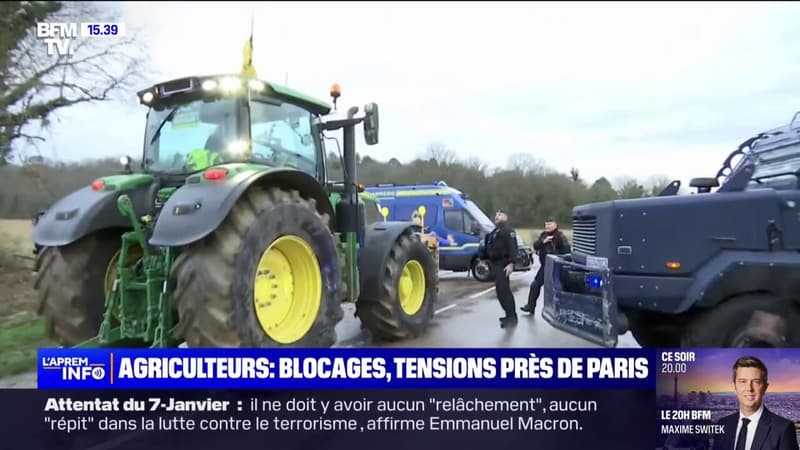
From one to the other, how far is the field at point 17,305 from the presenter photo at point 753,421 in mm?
2574

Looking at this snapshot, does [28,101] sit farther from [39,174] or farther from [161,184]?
[161,184]

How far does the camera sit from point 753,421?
1.85 m

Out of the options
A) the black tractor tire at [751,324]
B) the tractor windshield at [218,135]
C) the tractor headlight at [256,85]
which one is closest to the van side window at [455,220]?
the tractor windshield at [218,135]

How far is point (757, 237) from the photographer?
1911 mm

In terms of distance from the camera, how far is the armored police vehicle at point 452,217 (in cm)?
245

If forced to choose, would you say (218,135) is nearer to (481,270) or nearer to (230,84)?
(230,84)

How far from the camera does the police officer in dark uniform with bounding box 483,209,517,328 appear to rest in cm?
232

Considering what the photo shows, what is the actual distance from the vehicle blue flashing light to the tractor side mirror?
109cm

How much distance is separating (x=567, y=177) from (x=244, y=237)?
1300 mm

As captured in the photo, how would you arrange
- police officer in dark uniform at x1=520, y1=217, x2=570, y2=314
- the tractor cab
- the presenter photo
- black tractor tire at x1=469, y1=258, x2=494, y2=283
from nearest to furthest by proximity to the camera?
the presenter photo → police officer in dark uniform at x1=520, y1=217, x2=570, y2=314 → the tractor cab → black tractor tire at x1=469, y1=258, x2=494, y2=283

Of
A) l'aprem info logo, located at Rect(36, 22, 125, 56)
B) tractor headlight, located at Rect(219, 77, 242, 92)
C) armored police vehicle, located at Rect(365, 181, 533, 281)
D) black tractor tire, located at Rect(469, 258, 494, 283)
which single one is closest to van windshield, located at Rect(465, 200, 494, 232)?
armored police vehicle, located at Rect(365, 181, 533, 281)

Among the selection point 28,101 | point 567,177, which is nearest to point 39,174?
point 28,101

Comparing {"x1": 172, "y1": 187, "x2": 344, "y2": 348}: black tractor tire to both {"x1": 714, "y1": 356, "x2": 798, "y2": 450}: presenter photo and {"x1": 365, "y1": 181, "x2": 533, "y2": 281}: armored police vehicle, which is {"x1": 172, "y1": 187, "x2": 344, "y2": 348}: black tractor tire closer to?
{"x1": 365, "y1": 181, "x2": 533, "y2": 281}: armored police vehicle

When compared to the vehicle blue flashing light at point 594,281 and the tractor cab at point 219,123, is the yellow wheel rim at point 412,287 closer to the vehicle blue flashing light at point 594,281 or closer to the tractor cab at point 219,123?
the tractor cab at point 219,123
